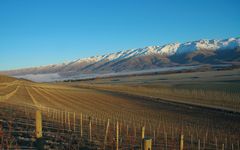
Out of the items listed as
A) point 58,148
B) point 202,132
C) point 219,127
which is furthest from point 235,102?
point 58,148

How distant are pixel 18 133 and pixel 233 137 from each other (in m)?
14.3

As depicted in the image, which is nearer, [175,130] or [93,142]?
[93,142]

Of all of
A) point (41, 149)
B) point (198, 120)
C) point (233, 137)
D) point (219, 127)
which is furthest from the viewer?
point (198, 120)

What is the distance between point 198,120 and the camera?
31531 mm

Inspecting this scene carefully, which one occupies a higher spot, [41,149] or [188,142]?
[41,149]

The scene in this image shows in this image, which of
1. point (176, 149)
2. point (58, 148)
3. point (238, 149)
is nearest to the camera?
point (58, 148)

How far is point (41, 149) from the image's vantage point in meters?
8.73

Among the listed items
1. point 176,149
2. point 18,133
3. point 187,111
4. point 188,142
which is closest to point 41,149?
point 18,133

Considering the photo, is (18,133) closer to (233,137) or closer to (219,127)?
(233,137)

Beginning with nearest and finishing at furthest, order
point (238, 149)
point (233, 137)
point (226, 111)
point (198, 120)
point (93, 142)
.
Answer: point (93, 142) < point (238, 149) < point (233, 137) < point (198, 120) < point (226, 111)

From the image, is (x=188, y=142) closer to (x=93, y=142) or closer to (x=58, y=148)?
(x=93, y=142)

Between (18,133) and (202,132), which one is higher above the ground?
(18,133)

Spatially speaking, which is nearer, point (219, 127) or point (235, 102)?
point (219, 127)

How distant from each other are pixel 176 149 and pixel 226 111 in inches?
937
